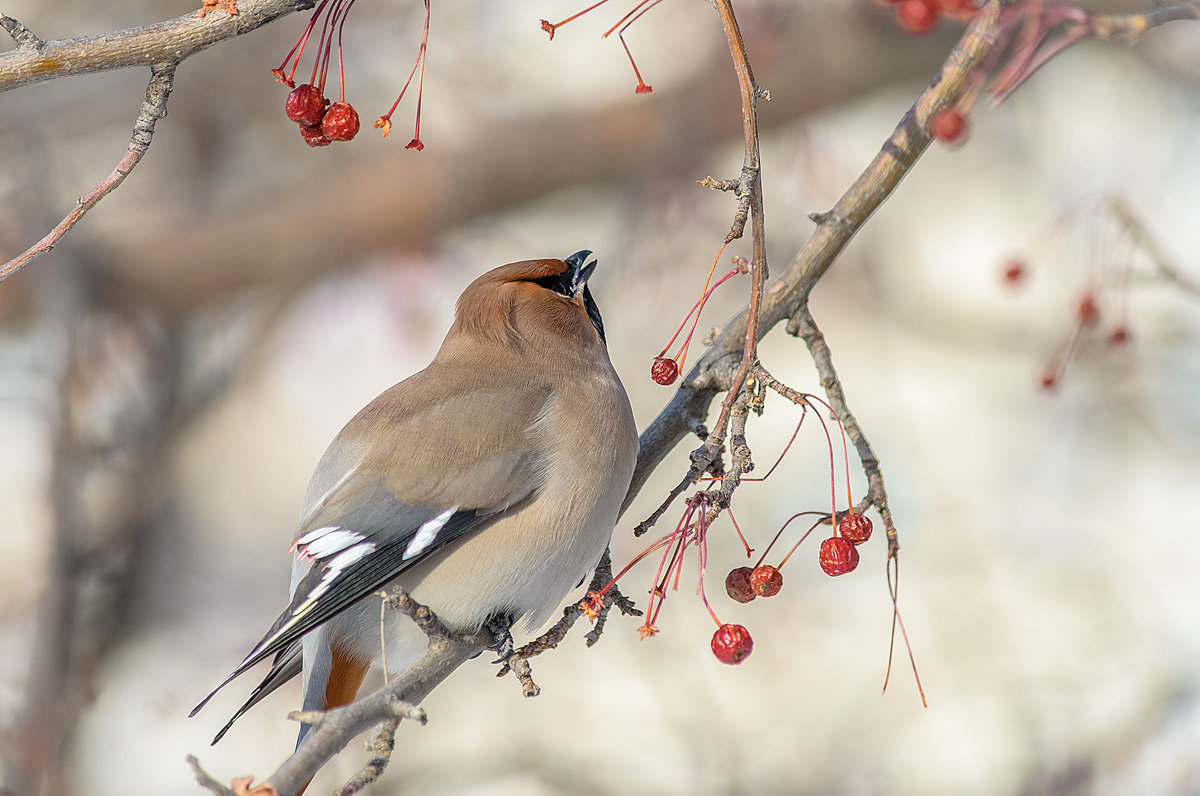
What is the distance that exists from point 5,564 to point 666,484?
161 inches

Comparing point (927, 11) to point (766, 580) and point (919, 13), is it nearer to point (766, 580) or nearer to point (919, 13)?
point (919, 13)

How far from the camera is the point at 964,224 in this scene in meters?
7.06

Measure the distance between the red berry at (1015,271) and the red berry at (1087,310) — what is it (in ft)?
0.44

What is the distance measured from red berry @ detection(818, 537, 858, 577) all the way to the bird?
81 centimetres

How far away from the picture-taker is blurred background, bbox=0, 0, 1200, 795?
5.72 metres

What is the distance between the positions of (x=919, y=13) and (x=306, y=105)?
44.1 inches

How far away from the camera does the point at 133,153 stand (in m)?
1.78

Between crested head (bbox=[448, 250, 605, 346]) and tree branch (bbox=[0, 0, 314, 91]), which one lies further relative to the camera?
crested head (bbox=[448, 250, 605, 346])

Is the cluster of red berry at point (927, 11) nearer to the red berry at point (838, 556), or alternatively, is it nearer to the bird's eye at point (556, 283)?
the red berry at point (838, 556)

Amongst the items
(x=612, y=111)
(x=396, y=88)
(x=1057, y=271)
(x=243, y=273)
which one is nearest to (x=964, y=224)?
(x=1057, y=271)

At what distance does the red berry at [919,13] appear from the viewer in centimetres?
185

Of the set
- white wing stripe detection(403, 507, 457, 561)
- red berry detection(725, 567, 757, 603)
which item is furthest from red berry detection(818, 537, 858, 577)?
white wing stripe detection(403, 507, 457, 561)

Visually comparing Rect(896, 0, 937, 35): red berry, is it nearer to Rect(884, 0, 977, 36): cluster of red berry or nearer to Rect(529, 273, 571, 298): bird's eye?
Rect(884, 0, 977, 36): cluster of red berry

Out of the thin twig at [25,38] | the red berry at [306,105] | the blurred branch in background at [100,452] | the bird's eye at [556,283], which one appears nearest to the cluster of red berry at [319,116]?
the red berry at [306,105]
